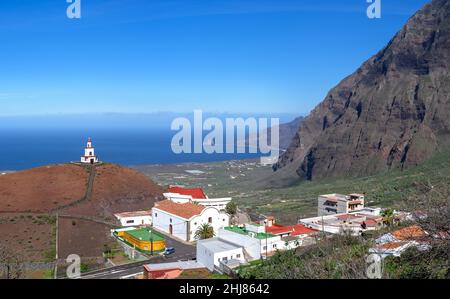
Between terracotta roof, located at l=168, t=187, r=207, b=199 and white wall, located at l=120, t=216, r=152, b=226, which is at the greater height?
terracotta roof, located at l=168, t=187, r=207, b=199

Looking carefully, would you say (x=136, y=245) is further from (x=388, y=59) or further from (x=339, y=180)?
(x=388, y=59)

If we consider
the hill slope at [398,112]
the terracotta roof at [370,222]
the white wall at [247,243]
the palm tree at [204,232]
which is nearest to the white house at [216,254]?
the white wall at [247,243]

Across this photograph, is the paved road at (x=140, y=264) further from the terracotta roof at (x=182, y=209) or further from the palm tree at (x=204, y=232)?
the terracotta roof at (x=182, y=209)

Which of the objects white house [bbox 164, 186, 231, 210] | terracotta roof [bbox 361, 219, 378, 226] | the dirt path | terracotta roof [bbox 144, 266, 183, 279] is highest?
the dirt path

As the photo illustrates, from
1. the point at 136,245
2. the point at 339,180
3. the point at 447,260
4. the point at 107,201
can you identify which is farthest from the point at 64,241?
the point at 339,180

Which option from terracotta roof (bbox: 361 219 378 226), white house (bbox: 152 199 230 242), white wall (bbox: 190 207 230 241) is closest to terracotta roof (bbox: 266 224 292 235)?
white wall (bbox: 190 207 230 241)

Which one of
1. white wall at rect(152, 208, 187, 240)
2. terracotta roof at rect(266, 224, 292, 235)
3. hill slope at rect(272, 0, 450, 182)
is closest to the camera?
terracotta roof at rect(266, 224, 292, 235)

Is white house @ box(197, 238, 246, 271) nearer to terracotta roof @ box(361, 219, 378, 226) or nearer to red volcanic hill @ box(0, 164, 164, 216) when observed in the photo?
red volcanic hill @ box(0, 164, 164, 216)
